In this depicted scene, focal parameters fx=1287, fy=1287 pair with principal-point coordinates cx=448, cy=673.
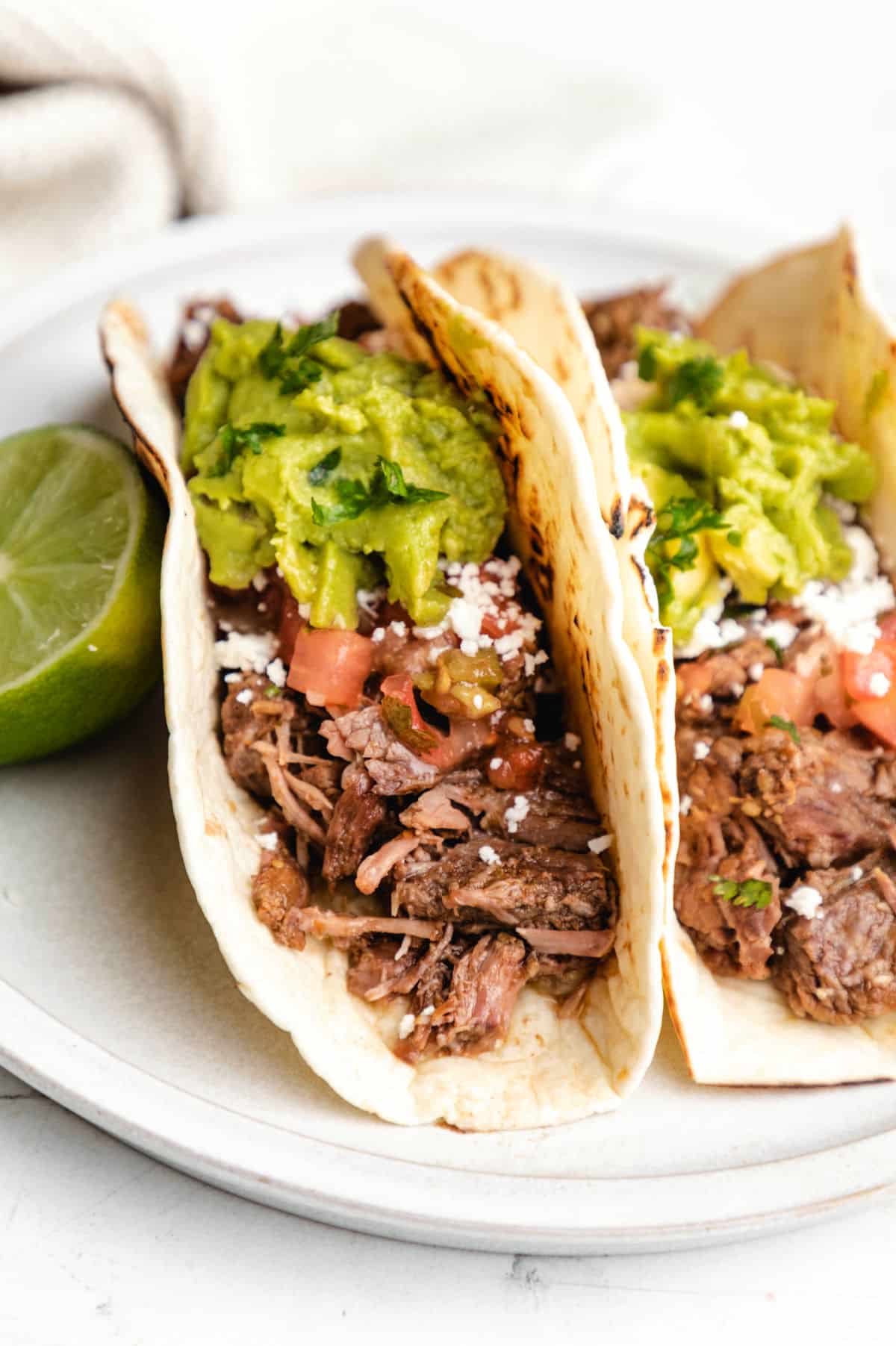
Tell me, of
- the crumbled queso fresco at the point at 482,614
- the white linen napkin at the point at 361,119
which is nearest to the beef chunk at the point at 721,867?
the crumbled queso fresco at the point at 482,614

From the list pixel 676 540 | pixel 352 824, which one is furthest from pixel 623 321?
pixel 352 824

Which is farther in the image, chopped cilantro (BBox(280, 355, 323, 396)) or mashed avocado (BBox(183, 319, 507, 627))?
chopped cilantro (BBox(280, 355, 323, 396))

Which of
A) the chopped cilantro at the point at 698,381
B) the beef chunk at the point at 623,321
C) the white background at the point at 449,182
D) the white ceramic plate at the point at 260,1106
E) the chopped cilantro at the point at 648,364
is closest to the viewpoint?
the white ceramic plate at the point at 260,1106

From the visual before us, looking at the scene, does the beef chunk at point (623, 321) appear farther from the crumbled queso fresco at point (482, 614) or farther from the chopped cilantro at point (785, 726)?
the chopped cilantro at point (785, 726)

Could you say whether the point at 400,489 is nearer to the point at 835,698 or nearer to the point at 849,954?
the point at 835,698

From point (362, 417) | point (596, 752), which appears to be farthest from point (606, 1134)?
point (362, 417)

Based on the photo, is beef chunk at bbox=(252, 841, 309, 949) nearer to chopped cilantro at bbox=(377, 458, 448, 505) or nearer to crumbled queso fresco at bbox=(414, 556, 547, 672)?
crumbled queso fresco at bbox=(414, 556, 547, 672)

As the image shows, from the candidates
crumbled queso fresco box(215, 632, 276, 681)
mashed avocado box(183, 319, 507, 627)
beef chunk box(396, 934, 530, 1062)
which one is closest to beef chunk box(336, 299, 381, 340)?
mashed avocado box(183, 319, 507, 627)
